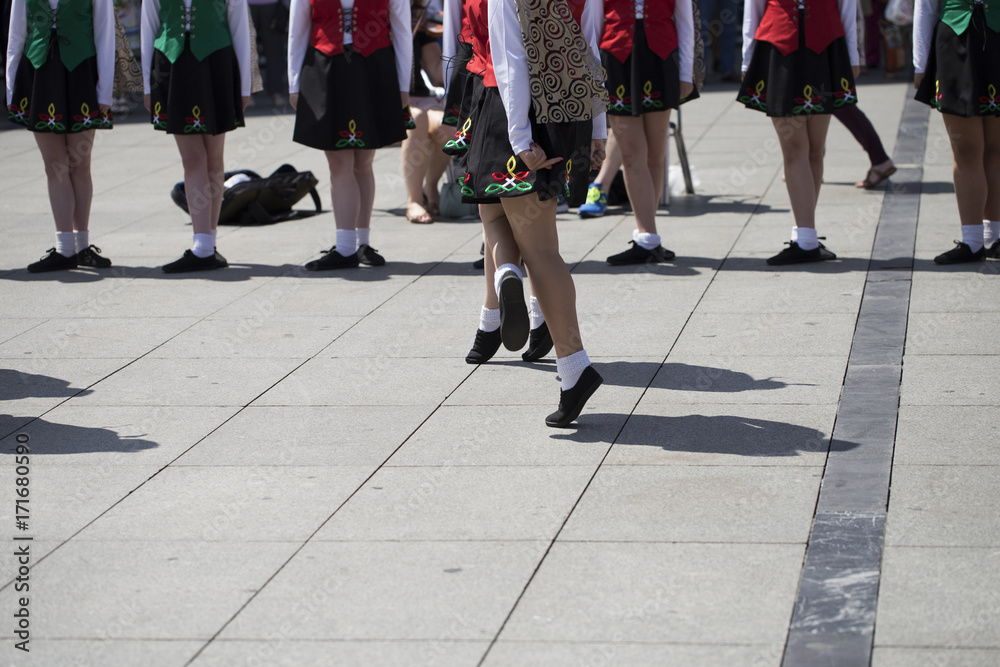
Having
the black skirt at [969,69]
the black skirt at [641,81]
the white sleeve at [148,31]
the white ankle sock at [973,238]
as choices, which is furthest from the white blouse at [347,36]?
the white ankle sock at [973,238]

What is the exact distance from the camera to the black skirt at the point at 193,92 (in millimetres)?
7320

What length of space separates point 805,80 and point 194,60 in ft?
11.7

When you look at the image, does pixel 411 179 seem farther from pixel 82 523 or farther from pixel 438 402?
pixel 82 523

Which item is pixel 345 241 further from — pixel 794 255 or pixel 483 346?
pixel 794 255

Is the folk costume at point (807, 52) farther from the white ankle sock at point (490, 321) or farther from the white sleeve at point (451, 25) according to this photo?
the white ankle sock at point (490, 321)

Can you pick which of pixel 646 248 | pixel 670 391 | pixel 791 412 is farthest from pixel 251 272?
pixel 791 412

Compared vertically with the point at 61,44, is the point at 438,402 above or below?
below

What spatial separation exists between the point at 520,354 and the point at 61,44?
3747mm

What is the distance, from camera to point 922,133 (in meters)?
11.8

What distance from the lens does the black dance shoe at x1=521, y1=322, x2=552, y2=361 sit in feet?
18.0

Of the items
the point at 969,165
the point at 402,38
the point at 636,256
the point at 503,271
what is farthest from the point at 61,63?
the point at 969,165

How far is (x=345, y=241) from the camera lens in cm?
749

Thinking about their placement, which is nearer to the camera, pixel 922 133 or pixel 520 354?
pixel 520 354

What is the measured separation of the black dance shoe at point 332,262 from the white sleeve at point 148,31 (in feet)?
4.75
